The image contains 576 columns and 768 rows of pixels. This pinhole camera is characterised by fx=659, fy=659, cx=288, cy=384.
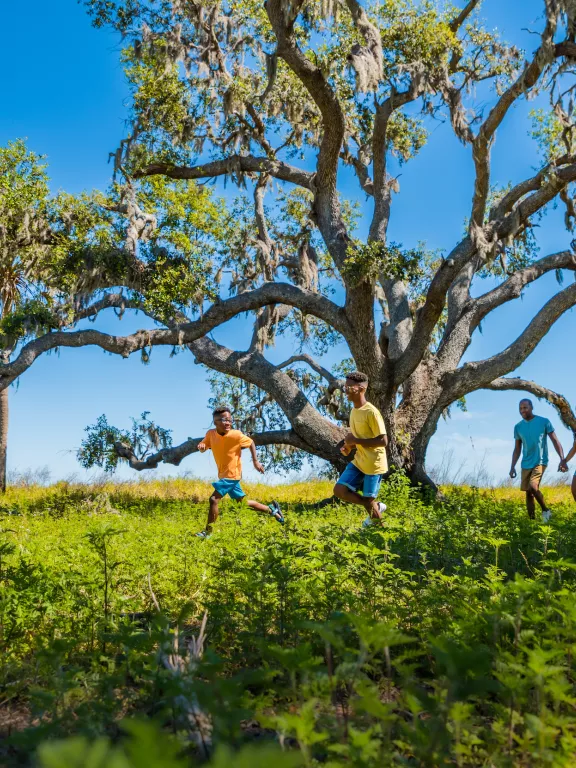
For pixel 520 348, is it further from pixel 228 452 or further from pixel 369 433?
Result: pixel 228 452

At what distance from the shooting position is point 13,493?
1684 centimetres

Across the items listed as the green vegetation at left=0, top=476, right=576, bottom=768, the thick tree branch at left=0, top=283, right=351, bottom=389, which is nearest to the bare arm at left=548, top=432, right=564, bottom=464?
the green vegetation at left=0, top=476, right=576, bottom=768

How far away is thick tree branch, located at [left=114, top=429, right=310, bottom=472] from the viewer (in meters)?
15.3

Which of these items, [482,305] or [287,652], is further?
[482,305]

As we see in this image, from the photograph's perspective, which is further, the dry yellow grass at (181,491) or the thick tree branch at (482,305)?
the dry yellow grass at (181,491)

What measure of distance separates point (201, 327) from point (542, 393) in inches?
350

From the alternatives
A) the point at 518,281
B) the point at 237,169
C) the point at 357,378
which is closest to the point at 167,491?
the point at 237,169

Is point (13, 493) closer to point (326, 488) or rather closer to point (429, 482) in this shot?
point (326, 488)

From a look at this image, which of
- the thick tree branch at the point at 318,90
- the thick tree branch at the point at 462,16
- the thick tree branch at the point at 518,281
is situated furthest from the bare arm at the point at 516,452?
the thick tree branch at the point at 462,16

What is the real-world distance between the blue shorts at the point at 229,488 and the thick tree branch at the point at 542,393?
8636 millimetres

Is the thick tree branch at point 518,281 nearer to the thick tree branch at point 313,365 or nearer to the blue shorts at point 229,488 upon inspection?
the thick tree branch at point 313,365

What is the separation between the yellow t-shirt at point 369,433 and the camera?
863cm

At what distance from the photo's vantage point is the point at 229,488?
10.3 metres

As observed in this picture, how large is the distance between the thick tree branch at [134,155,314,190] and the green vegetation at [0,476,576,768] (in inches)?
358
